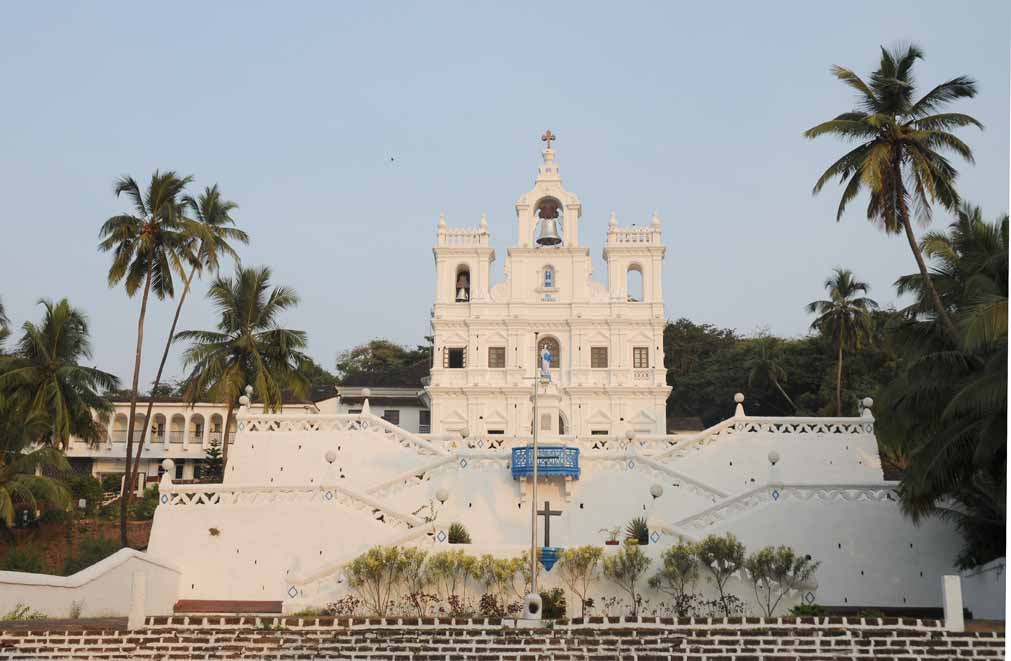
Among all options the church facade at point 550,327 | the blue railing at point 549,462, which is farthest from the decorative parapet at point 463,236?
the blue railing at point 549,462

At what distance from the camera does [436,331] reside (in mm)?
45594

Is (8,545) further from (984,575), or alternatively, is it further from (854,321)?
(854,321)

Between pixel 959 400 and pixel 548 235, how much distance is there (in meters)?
28.3

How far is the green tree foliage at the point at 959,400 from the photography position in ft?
62.7

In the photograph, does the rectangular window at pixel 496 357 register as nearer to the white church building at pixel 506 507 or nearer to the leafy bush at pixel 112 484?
the white church building at pixel 506 507

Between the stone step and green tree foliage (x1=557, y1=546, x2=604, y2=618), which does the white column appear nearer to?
green tree foliage (x1=557, y1=546, x2=604, y2=618)

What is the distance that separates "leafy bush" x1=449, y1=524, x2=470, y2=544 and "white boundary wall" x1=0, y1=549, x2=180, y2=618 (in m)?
6.88

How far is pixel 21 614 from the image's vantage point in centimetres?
2253

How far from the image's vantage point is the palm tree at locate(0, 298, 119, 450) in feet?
107

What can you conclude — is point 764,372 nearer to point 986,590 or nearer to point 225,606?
point 986,590

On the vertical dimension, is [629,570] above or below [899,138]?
below

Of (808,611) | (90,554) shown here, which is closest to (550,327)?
(90,554)

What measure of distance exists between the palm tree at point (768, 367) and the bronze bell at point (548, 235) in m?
16.1

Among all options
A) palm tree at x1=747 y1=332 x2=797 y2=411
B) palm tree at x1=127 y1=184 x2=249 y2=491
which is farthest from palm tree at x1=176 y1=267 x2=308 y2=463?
palm tree at x1=747 y1=332 x2=797 y2=411
